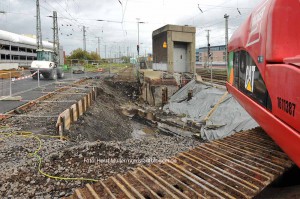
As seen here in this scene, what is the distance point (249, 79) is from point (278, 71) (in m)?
1.48

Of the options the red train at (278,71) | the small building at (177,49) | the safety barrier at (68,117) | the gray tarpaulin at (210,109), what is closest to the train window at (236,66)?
the red train at (278,71)

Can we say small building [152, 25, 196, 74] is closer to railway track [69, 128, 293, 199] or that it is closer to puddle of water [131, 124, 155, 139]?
puddle of water [131, 124, 155, 139]

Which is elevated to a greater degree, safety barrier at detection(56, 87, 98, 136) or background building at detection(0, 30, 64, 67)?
background building at detection(0, 30, 64, 67)

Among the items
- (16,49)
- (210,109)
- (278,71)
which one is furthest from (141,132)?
(16,49)

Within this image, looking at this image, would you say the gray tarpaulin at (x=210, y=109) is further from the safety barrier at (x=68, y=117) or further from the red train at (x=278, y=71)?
the red train at (x=278, y=71)

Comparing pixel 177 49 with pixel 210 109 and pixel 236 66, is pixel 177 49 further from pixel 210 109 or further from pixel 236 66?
pixel 236 66

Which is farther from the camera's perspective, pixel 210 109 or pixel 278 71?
pixel 210 109

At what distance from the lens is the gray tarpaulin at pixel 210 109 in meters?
10.6

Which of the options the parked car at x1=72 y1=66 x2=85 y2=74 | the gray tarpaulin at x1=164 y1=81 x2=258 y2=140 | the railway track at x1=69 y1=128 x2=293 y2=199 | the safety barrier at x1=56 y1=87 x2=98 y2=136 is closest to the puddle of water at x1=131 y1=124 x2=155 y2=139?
the gray tarpaulin at x1=164 y1=81 x2=258 y2=140

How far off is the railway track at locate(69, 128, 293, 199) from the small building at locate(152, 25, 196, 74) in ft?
59.8

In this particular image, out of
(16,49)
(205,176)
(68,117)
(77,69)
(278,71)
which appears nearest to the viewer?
(278,71)

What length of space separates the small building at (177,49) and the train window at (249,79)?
1717 centimetres

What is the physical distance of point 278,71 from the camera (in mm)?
2822

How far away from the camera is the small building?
22578mm
